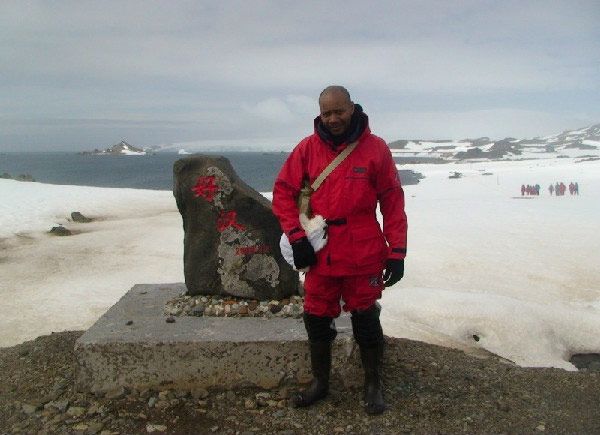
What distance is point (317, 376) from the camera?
418 centimetres

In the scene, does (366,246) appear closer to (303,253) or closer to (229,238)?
(303,253)

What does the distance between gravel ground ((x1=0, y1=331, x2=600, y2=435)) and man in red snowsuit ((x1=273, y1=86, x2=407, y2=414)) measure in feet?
2.07

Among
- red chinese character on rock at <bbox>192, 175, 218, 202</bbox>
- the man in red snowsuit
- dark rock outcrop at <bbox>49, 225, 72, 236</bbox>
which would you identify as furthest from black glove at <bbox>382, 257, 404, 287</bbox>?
dark rock outcrop at <bbox>49, 225, 72, 236</bbox>

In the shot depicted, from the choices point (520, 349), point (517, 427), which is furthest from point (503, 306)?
point (517, 427)

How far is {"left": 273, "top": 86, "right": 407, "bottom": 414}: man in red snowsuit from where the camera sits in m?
3.71

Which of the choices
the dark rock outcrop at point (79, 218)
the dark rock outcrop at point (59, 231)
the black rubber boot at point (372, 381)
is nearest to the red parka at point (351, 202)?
the black rubber boot at point (372, 381)

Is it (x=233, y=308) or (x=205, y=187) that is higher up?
(x=205, y=187)

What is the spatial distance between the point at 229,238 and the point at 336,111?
218cm

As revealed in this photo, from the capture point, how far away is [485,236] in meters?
16.6

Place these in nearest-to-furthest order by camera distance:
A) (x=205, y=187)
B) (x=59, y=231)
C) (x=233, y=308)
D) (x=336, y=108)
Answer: (x=336, y=108), (x=233, y=308), (x=205, y=187), (x=59, y=231)

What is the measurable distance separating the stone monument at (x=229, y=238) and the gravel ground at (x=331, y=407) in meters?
1.23

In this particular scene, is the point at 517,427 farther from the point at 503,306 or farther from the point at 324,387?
the point at 503,306

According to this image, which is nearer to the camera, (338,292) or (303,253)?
(303,253)

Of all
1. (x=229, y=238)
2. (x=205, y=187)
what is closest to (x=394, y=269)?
(x=229, y=238)
